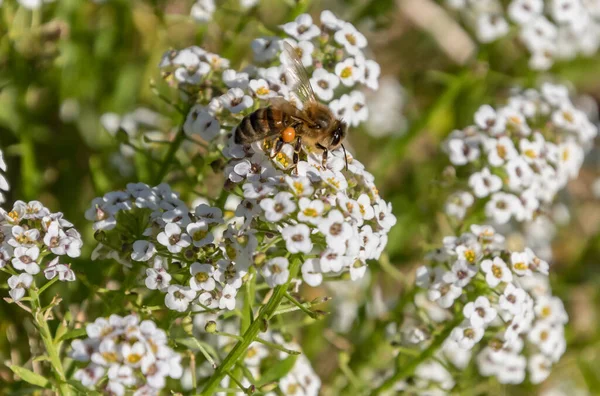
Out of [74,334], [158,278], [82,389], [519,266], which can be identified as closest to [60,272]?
[74,334]

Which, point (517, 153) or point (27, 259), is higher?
point (27, 259)

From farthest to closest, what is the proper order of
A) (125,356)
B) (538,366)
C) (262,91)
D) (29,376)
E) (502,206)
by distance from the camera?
(538,366)
(502,206)
(262,91)
(29,376)
(125,356)

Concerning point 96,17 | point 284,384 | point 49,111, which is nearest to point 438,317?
point 284,384

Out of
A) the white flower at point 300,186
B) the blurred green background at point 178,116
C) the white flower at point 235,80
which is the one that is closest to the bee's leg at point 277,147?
the white flower at point 300,186

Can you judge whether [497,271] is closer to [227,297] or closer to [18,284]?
[227,297]

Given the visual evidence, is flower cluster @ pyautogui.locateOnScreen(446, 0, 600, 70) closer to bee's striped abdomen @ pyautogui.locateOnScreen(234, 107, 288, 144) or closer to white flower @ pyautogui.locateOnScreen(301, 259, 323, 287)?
bee's striped abdomen @ pyautogui.locateOnScreen(234, 107, 288, 144)

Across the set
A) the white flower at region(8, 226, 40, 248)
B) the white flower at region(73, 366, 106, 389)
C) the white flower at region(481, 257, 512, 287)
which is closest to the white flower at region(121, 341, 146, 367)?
the white flower at region(73, 366, 106, 389)

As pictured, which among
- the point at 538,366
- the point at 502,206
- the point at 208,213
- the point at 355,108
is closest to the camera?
the point at 208,213

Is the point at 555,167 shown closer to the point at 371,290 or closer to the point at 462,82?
the point at 462,82
